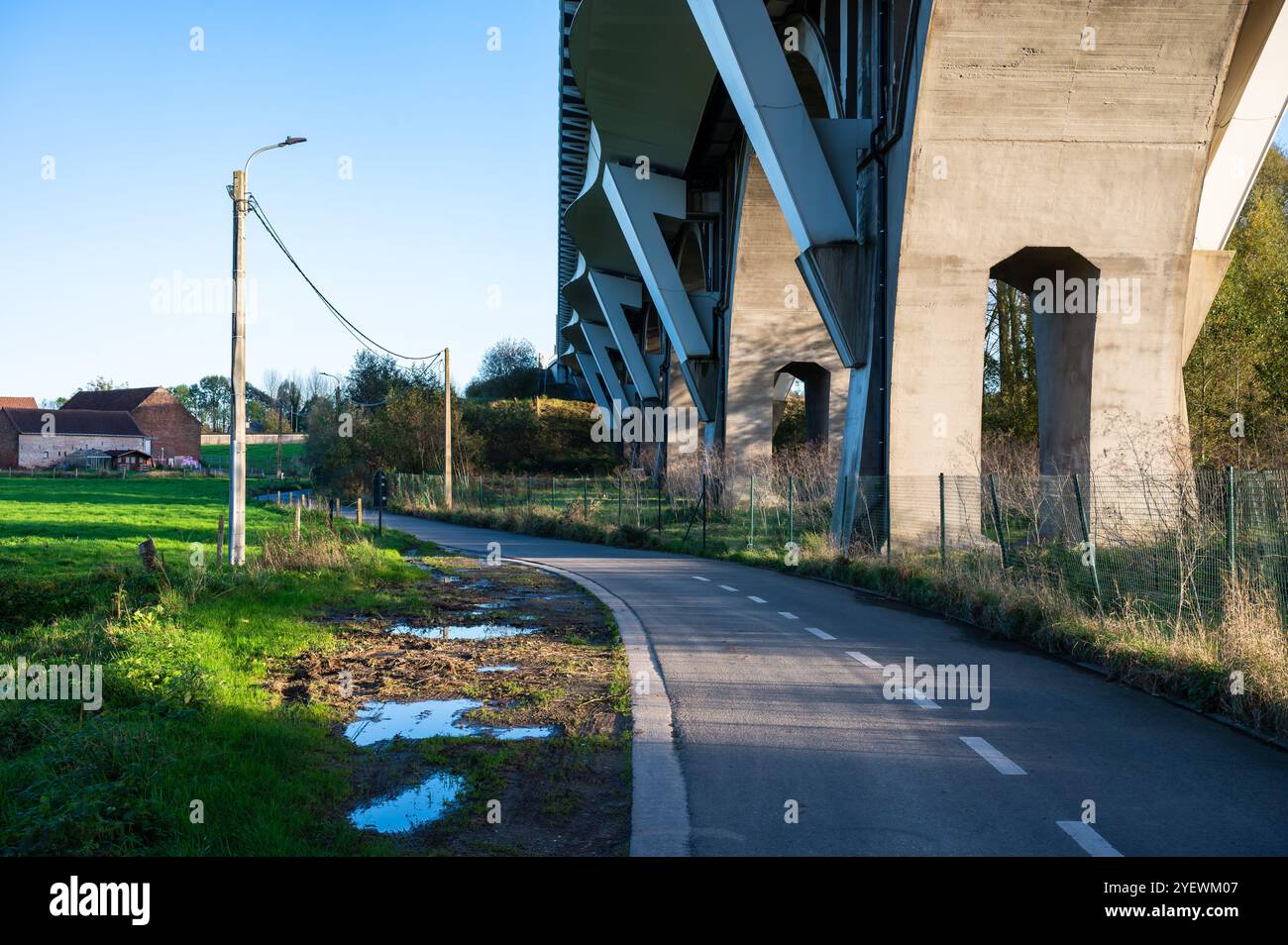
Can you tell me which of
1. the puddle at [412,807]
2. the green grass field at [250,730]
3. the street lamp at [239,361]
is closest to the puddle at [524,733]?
the green grass field at [250,730]

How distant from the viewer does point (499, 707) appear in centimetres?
802

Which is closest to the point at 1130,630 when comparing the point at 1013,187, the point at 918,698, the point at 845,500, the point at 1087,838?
the point at 918,698

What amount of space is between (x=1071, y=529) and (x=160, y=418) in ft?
369

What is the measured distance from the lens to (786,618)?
13.2m

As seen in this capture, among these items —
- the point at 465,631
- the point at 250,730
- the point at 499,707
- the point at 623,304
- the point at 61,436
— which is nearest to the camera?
the point at 250,730

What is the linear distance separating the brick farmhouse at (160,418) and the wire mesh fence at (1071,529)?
9582 centimetres

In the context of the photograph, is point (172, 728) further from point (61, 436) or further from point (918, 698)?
point (61, 436)

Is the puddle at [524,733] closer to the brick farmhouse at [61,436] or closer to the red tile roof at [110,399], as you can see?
the brick farmhouse at [61,436]

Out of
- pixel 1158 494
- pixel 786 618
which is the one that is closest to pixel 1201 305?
pixel 1158 494

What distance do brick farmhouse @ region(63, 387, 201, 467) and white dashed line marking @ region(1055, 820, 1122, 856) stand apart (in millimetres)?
114290

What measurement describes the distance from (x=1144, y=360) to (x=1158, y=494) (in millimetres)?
5313

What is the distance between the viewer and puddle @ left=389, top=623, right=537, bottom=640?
38.5 ft

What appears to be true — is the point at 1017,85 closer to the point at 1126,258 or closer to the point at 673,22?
the point at 1126,258

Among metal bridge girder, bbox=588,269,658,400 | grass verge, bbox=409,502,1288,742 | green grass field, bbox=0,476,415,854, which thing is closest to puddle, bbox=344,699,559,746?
green grass field, bbox=0,476,415,854
